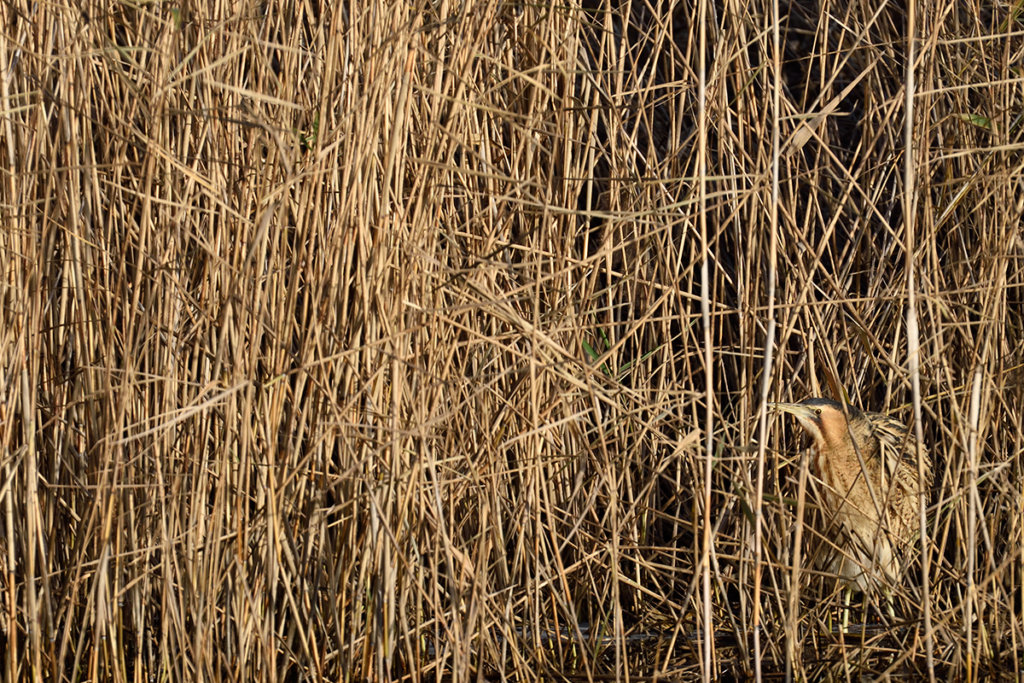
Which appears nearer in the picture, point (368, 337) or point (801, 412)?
point (368, 337)

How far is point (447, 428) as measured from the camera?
1789mm

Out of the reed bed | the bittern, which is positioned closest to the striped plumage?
the bittern

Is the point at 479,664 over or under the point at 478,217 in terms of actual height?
under

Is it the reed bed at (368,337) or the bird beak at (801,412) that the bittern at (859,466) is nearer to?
the bird beak at (801,412)

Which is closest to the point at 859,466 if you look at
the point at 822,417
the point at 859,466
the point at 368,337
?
the point at 859,466

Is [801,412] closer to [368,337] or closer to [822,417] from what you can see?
[822,417]

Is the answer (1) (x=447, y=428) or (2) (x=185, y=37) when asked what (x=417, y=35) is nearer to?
(2) (x=185, y=37)

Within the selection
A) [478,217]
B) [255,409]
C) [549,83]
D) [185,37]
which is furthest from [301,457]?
[549,83]

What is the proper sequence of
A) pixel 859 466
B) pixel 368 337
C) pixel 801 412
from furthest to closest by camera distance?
pixel 859 466
pixel 801 412
pixel 368 337

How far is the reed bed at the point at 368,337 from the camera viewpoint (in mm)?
1551

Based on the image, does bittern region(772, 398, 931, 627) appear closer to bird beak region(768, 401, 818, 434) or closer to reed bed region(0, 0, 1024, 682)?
bird beak region(768, 401, 818, 434)

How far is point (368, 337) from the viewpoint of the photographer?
1580 millimetres

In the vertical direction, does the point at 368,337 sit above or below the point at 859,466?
above

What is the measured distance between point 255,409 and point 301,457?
0.14m
